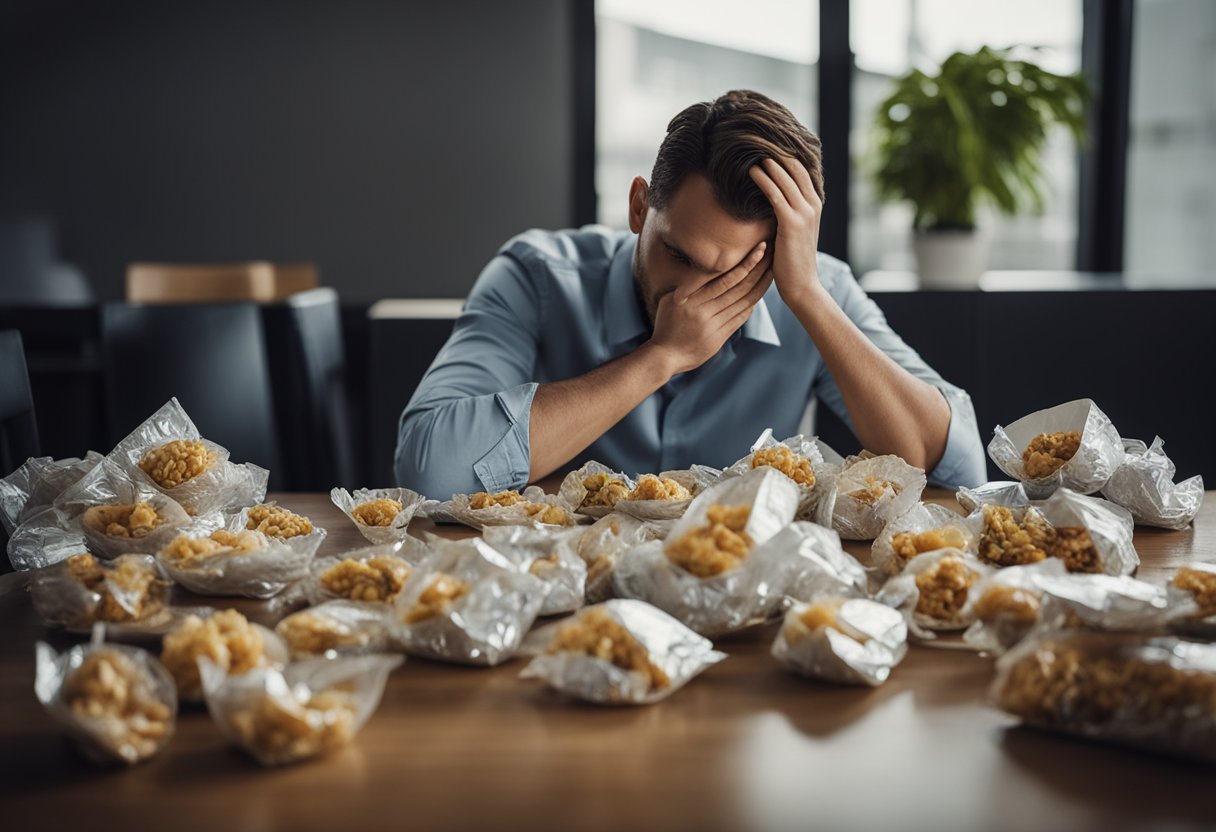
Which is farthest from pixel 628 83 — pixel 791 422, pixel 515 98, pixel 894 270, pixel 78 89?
pixel 791 422

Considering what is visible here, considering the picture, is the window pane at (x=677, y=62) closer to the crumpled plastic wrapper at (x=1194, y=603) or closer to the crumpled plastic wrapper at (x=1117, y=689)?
the crumpled plastic wrapper at (x=1194, y=603)

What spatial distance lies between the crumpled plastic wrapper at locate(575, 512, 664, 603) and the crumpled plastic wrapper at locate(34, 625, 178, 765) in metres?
0.29

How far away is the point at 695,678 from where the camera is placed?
0.64 meters

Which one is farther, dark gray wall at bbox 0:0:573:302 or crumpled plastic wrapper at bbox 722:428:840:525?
dark gray wall at bbox 0:0:573:302

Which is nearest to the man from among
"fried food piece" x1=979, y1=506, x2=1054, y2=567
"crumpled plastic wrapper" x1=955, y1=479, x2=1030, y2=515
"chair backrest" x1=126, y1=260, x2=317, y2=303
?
"crumpled plastic wrapper" x1=955, y1=479, x2=1030, y2=515

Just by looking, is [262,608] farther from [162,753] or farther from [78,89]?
[78,89]

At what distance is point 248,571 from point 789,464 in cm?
46

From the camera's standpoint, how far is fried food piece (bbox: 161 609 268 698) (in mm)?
589

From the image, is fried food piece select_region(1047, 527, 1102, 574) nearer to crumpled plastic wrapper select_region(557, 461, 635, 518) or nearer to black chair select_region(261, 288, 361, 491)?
crumpled plastic wrapper select_region(557, 461, 635, 518)

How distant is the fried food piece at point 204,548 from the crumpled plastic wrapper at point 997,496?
2.06ft

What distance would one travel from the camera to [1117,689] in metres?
0.55

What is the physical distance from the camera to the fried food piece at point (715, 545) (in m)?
0.69

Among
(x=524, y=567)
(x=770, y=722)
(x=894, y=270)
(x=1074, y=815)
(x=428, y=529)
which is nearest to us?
(x=1074, y=815)

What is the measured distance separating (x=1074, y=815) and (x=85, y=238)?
4.03m
